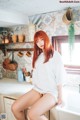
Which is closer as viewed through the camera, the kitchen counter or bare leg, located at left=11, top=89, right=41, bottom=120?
bare leg, located at left=11, top=89, right=41, bottom=120

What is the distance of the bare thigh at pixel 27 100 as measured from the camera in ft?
6.18

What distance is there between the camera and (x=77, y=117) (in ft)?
5.40

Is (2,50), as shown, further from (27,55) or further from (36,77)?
(36,77)

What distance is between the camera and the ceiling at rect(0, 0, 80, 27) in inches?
75.3

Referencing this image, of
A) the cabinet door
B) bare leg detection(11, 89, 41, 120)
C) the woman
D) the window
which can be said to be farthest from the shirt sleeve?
the cabinet door

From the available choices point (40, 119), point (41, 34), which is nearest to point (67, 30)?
point (41, 34)

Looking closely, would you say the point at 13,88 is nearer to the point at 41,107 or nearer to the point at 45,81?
the point at 45,81

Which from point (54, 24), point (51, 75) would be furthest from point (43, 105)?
point (54, 24)

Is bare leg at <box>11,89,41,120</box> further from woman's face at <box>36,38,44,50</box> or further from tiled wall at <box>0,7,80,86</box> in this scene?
tiled wall at <box>0,7,80,86</box>

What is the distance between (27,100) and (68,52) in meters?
0.91

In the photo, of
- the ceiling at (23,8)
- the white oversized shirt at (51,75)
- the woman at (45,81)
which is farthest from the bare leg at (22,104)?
the ceiling at (23,8)

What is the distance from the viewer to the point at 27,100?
1902 mm

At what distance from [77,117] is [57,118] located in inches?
10.4

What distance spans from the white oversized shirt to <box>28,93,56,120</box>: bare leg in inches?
4.5
